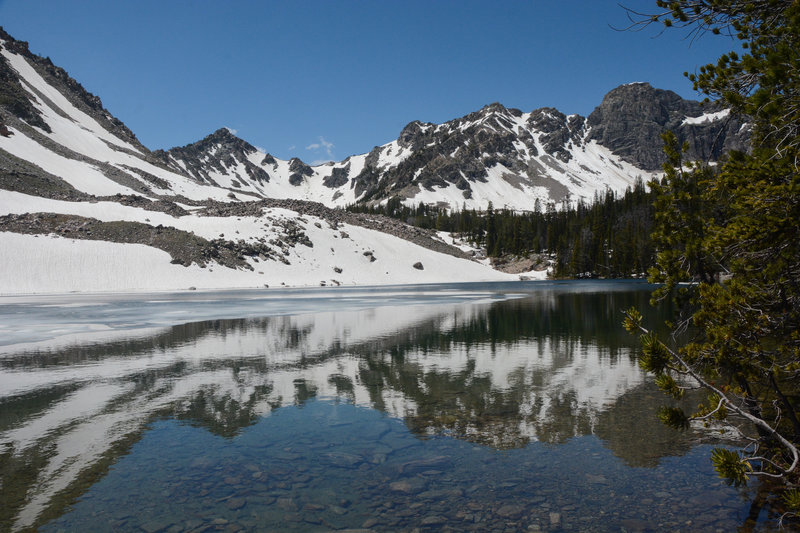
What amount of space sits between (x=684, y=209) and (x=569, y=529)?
27.6 feet

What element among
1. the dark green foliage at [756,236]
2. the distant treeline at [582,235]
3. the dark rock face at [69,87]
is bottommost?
the dark green foliage at [756,236]

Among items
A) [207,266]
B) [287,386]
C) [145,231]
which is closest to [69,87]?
[145,231]

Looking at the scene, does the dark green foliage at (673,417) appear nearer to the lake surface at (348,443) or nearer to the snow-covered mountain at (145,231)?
the lake surface at (348,443)

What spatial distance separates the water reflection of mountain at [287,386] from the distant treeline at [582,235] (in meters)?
96.7

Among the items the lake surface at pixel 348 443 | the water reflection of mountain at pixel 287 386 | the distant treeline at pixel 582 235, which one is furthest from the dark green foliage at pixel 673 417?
the distant treeline at pixel 582 235

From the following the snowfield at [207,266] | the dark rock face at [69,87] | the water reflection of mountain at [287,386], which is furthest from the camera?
the dark rock face at [69,87]

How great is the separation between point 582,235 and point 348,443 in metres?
135

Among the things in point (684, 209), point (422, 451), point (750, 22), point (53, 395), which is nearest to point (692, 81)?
point (750, 22)

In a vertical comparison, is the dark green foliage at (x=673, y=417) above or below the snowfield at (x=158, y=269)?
below

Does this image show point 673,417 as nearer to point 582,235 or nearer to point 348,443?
point 348,443

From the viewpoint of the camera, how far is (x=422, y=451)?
33.1ft

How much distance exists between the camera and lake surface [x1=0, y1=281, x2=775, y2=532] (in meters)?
7.43

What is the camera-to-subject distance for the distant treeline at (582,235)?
124875mm

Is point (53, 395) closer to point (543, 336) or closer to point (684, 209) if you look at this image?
point (684, 209)
